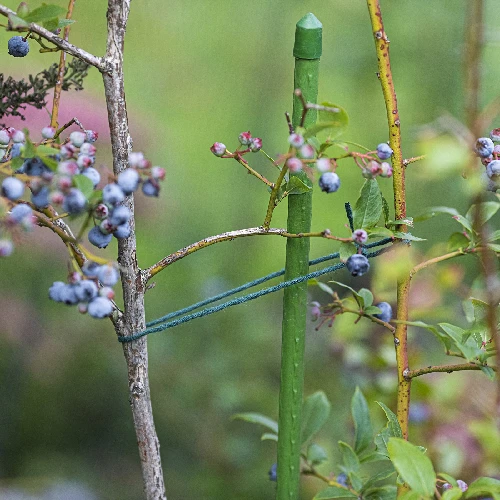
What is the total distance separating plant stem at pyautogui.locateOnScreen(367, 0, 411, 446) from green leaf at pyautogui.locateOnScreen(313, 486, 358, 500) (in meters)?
0.06

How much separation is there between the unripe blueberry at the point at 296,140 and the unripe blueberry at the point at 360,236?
0.11 m

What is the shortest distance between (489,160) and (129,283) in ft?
1.23

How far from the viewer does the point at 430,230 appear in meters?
2.36

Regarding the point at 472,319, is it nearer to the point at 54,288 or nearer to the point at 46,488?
the point at 54,288

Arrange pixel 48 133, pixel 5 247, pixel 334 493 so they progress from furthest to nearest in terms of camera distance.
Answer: pixel 334 493 → pixel 48 133 → pixel 5 247

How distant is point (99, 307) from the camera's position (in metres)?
0.58

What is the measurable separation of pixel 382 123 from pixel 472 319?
183 centimetres

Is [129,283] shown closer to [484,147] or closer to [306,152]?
[306,152]

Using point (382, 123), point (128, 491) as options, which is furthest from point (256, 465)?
point (382, 123)

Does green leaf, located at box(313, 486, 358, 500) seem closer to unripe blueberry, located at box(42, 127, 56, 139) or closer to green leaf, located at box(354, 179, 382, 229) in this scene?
green leaf, located at box(354, 179, 382, 229)

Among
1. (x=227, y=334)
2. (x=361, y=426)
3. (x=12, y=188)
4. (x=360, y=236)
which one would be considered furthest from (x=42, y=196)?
(x=227, y=334)

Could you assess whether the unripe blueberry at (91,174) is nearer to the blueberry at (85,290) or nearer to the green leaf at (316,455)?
the blueberry at (85,290)

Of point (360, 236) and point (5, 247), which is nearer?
point (5, 247)

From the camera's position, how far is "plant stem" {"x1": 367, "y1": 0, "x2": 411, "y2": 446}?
716 mm
